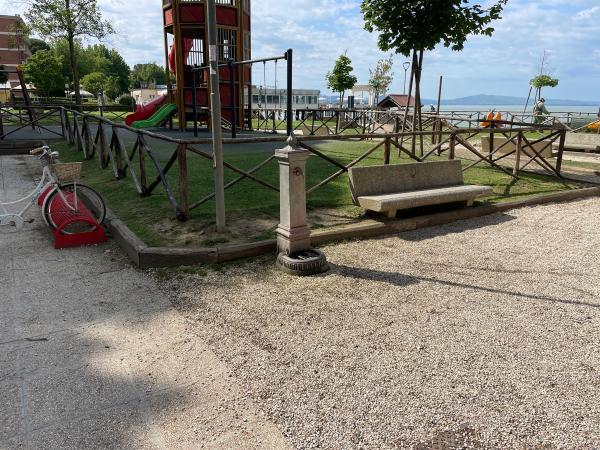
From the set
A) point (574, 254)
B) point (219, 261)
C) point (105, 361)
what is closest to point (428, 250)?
point (574, 254)

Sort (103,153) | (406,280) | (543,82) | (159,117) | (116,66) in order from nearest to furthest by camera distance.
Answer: (406,280) < (103,153) < (159,117) < (543,82) < (116,66)

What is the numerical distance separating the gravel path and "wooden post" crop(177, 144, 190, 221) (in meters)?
1.53

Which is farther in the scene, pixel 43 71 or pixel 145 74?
pixel 145 74

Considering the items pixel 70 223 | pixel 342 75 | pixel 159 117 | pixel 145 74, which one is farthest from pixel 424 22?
pixel 145 74

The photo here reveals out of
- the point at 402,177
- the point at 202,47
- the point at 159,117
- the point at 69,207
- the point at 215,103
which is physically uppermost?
the point at 202,47

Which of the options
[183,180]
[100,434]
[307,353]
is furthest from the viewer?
[183,180]

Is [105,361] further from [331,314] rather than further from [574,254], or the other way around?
[574,254]

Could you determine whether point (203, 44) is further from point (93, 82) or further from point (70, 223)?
point (93, 82)

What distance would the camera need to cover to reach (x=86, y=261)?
5203mm

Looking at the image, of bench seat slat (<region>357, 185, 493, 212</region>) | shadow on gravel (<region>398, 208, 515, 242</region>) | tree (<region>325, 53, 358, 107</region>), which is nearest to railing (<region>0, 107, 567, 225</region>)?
bench seat slat (<region>357, 185, 493, 212</region>)

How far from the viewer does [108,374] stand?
121 inches

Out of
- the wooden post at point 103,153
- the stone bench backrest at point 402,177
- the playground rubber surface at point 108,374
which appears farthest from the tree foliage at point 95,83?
the playground rubber surface at point 108,374

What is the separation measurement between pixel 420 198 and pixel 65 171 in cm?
476

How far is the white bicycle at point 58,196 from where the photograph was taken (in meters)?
5.88
